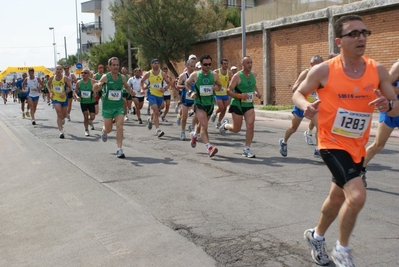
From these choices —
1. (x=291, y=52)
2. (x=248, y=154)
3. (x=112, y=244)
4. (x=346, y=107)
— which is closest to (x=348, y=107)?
(x=346, y=107)

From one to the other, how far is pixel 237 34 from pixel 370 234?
869 inches

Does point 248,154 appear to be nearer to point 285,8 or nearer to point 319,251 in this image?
point 319,251

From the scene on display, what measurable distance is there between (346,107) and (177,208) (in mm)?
2753

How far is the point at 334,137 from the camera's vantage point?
3.94 meters

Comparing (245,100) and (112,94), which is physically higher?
(112,94)

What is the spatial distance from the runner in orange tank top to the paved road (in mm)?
592

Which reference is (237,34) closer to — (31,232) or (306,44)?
(306,44)

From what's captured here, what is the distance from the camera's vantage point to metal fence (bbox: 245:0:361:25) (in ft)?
69.6

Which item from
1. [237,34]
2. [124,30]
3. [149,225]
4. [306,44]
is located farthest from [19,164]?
[124,30]

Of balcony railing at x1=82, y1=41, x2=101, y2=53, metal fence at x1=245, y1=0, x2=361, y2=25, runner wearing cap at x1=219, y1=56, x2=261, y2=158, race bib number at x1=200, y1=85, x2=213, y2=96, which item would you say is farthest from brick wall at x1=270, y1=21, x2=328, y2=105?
balcony railing at x1=82, y1=41, x2=101, y2=53

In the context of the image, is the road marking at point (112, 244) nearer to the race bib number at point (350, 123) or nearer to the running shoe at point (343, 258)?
the running shoe at point (343, 258)

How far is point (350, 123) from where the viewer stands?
388cm

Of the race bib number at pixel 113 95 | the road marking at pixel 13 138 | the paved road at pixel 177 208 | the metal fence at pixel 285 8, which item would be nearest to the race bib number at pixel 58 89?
the road marking at pixel 13 138

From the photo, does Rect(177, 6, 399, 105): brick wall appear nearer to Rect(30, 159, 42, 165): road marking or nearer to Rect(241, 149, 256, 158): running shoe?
Rect(241, 149, 256, 158): running shoe
